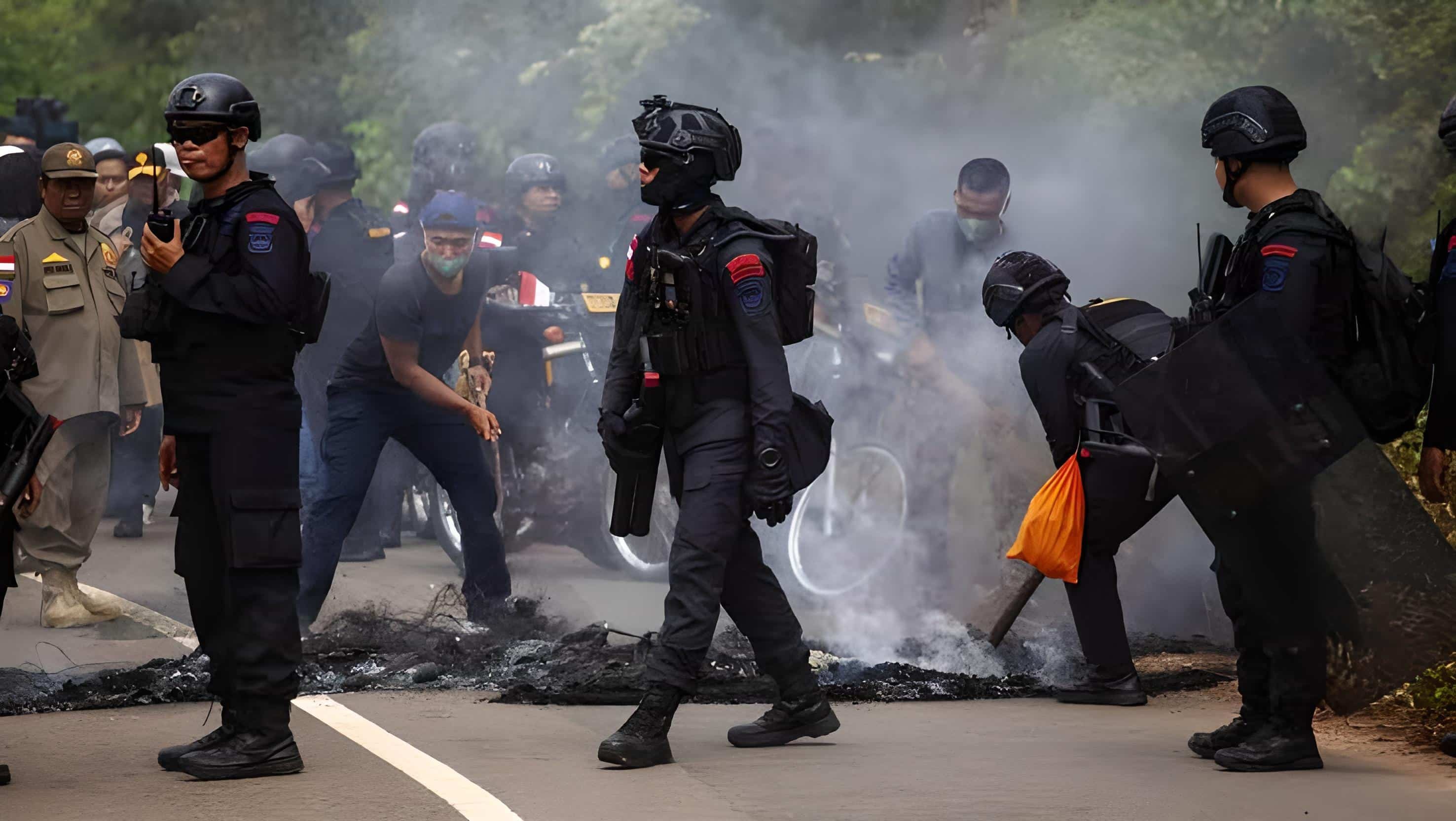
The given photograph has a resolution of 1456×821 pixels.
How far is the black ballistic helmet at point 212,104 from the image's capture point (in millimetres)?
5707

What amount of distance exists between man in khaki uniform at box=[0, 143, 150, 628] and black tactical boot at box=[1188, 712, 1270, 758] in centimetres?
473

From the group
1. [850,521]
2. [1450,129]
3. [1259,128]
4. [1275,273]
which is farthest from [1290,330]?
[850,521]

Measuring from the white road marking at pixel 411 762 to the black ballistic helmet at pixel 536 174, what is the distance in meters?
5.36

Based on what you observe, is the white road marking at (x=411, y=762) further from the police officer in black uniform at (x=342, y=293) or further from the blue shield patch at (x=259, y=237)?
the police officer in black uniform at (x=342, y=293)

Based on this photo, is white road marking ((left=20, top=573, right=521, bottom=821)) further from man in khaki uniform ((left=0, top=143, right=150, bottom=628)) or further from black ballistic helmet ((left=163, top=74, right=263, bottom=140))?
man in khaki uniform ((left=0, top=143, right=150, bottom=628))

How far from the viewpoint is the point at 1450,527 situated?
695cm

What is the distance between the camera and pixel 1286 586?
5.84m

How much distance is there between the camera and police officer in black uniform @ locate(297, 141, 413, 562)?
35.6 ft

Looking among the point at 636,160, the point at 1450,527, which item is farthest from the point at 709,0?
the point at 1450,527

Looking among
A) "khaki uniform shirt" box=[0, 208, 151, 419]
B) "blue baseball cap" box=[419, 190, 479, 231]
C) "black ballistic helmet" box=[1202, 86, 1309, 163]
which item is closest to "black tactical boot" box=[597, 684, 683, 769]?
"black ballistic helmet" box=[1202, 86, 1309, 163]

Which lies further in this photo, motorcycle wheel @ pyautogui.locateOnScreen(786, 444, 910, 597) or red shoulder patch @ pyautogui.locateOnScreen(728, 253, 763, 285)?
motorcycle wheel @ pyautogui.locateOnScreen(786, 444, 910, 597)

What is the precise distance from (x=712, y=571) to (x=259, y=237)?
1.60 metres

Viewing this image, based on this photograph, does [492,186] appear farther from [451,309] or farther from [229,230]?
[229,230]

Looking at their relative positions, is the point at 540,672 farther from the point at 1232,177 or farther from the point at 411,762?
the point at 1232,177
